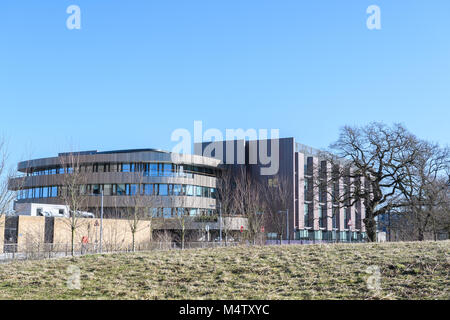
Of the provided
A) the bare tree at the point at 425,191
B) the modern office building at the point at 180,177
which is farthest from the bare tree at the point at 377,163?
the modern office building at the point at 180,177

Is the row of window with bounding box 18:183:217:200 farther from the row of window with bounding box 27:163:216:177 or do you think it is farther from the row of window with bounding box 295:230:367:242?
the row of window with bounding box 295:230:367:242

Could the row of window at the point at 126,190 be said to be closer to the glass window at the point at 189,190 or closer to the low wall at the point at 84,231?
the glass window at the point at 189,190

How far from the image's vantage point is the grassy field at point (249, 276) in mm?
11633

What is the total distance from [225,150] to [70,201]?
49.2 meters

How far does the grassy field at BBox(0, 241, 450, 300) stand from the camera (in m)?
11.6

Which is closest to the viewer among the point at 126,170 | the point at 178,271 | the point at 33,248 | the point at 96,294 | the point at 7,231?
the point at 96,294

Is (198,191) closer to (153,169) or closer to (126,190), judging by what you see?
(153,169)

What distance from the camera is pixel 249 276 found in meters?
13.7

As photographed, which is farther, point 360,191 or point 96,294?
point 360,191

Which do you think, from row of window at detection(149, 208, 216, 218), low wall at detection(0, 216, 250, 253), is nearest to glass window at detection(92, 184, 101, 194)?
row of window at detection(149, 208, 216, 218)

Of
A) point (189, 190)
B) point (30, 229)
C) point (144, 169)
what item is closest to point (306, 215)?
point (189, 190)

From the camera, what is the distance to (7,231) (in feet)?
134
